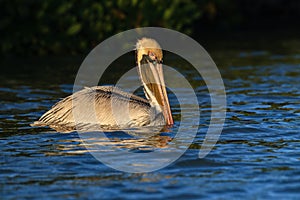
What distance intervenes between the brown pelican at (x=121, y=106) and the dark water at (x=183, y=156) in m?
0.33

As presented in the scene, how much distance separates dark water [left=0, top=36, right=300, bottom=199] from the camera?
628 centimetres

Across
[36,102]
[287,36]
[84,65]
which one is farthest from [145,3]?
[36,102]

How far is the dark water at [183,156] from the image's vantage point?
6277 mm

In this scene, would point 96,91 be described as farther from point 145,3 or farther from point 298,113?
point 145,3

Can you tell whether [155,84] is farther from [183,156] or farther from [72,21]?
[72,21]

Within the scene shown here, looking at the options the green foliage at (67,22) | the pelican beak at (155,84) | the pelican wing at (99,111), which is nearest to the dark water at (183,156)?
the pelican wing at (99,111)

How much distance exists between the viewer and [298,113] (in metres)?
9.71

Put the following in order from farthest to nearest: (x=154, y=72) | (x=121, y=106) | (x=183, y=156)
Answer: (x=154, y=72) → (x=121, y=106) → (x=183, y=156)

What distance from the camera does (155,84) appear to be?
912cm

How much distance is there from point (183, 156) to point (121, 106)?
150 cm

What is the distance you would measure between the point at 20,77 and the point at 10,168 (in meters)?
6.38

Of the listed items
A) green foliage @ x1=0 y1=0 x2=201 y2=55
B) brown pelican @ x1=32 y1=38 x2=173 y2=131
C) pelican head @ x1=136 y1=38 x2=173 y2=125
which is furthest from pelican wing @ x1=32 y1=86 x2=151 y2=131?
green foliage @ x1=0 y1=0 x2=201 y2=55

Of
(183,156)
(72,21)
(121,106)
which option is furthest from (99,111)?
(72,21)

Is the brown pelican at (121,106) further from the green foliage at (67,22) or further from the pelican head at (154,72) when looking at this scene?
the green foliage at (67,22)
